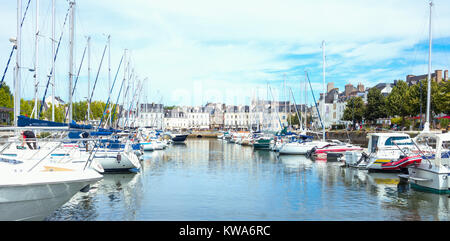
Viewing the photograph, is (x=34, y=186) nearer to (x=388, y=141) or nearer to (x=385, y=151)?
(x=385, y=151)

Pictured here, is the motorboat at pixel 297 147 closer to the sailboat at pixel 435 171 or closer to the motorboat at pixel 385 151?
the motorboat at pixel 385 151

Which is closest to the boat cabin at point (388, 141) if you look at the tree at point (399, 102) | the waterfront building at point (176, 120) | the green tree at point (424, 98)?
the green tree at point (424, 98)

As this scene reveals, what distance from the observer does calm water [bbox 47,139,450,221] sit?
18.4m

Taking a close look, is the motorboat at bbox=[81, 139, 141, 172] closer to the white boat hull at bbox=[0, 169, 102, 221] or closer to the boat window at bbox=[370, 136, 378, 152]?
the white boat hull at bbox=[0, 169, 102, 221]

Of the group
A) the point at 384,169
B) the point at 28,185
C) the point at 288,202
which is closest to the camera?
the point at 28,185

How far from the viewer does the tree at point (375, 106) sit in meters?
84.2

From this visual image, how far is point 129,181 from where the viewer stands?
2916 centimetres

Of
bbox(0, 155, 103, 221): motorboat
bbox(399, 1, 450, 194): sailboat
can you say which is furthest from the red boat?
bbox(0, 155, 103, 221): motorboat

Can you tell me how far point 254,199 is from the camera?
22625 mm

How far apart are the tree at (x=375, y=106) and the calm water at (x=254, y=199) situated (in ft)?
180
